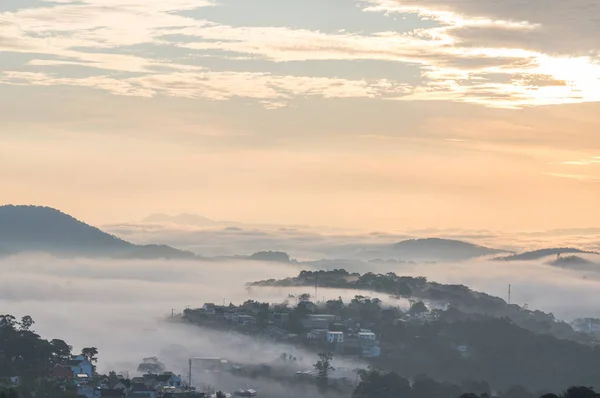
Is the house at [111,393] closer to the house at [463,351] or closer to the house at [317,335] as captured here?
the house at [317,335]

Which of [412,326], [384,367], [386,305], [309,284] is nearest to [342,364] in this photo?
[384,367]

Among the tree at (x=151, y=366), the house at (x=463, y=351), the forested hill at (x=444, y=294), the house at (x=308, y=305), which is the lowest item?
the tree at (x=151, y=366)

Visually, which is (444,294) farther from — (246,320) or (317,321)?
(246,320)

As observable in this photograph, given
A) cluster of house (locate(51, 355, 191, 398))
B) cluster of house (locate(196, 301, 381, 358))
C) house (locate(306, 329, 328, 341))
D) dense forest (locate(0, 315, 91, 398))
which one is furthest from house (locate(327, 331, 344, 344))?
dense forest (locate(0, 315, 91, 398))

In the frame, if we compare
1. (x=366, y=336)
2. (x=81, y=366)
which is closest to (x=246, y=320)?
(x=366, y=336)

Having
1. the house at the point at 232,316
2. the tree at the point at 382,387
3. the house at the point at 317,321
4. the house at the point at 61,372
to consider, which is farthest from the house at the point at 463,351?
the house at the point at 61,372

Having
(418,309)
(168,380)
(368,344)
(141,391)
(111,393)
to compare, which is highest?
(418,309)

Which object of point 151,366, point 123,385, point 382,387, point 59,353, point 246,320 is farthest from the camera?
point 246,320

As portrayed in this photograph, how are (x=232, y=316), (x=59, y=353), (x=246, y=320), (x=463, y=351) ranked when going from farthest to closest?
(x=232, y=316)
(x=246, y=320)
(x=463, y=351)
(x=59, y=353)
